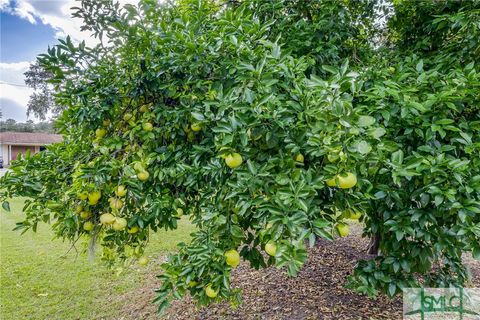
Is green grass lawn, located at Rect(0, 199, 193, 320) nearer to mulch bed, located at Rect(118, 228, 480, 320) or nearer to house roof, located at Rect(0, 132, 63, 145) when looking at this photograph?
mulch bed, located at Rect(118, 228, 480, 320)

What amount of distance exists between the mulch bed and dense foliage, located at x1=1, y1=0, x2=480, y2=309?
1.35 meters

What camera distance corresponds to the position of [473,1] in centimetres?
239

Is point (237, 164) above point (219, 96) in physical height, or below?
below

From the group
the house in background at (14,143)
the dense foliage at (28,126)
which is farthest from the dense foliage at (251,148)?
the dense foliage at (28,126)

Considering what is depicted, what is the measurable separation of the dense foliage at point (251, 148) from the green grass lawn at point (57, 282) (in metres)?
1.44

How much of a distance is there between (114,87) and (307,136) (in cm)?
146

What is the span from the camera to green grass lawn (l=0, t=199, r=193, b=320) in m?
3.79

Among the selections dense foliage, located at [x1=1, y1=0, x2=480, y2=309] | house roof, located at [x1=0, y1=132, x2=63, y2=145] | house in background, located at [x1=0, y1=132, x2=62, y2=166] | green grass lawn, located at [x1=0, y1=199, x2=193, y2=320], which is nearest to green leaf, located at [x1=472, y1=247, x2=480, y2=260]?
dense foliage, located at [x1=1, y1=0, x2=480, y2=309]

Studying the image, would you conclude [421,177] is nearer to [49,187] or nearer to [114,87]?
[114,87]

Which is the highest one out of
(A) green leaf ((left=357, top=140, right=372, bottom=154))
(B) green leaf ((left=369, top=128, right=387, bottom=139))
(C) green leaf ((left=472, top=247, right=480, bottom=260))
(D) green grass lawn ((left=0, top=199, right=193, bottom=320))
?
(B) green leaf ((left=369, top=128, right=387, bottom=139))

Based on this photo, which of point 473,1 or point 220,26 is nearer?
point 220,26

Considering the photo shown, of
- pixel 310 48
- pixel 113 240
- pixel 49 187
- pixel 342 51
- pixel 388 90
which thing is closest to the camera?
pixel 388 90

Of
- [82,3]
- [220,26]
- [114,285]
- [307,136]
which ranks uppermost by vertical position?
[82,3]

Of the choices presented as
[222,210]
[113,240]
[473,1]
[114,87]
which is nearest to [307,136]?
[222,210]
